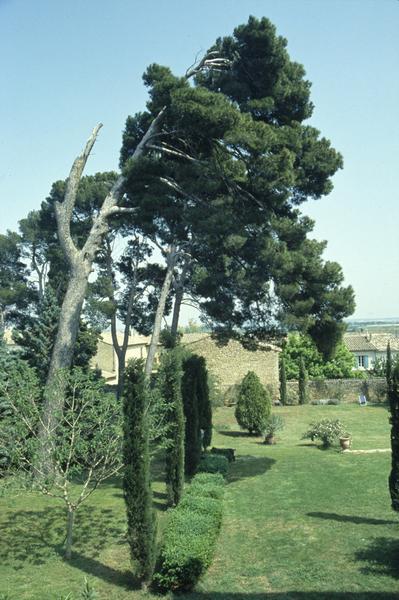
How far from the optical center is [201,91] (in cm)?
1752

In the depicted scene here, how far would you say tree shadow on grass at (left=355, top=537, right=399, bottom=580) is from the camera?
426 inches

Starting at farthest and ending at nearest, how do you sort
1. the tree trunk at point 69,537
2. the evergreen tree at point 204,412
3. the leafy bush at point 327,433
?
the leafy bush at point 327,433
the evergreen tree at point 204,412
the tree trunk at point 69,537

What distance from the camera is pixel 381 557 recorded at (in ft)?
37.9

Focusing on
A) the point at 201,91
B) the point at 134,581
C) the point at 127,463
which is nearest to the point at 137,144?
the point at 201,91

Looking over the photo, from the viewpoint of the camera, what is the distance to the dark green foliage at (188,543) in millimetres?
10555

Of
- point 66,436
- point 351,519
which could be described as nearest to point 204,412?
point 351,519

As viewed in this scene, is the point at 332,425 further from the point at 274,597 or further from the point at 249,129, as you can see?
the point at 274,597

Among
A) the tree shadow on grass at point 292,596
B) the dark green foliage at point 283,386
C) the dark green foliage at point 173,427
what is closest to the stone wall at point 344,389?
the dark green foliage at point 283,386

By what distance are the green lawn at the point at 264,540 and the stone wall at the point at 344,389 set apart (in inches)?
1017

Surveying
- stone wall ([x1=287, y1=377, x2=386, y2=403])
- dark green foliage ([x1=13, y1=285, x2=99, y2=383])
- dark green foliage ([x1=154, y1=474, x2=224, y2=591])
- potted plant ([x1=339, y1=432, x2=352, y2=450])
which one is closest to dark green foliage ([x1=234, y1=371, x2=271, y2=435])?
potted plant ([x1=339, y1=432, x2=352, y2=450])

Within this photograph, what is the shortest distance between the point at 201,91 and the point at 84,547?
43.6 feet

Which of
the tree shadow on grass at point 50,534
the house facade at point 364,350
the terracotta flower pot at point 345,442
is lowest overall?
the tree shadow on grass at point 50,534

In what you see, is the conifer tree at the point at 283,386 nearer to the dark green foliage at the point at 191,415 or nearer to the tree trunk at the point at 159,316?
the tree trunk at the point at 159,316

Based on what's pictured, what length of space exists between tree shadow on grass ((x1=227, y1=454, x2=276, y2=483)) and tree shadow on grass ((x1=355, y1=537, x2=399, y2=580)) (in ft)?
25.1
